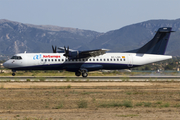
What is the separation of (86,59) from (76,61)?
148 centimetres

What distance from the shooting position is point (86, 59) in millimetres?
42281

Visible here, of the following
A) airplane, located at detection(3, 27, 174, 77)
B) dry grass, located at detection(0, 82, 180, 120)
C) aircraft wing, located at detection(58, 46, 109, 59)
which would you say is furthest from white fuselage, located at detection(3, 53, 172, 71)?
dry grass, located at detection(0, 82, 180, 120)

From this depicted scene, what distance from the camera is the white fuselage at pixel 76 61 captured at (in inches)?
1630

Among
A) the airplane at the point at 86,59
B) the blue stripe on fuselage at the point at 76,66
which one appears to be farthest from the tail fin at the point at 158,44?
the blue stripe on fuselage at the point at 76,66

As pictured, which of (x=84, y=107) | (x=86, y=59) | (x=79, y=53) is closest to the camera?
(x=84, y=107)

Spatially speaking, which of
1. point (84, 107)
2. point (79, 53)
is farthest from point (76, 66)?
point (84, 107)

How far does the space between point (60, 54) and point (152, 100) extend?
75.6ft

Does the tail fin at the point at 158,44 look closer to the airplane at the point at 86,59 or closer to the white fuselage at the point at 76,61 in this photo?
the airplane at the point at 86,59

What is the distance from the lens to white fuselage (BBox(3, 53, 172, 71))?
4141 cm

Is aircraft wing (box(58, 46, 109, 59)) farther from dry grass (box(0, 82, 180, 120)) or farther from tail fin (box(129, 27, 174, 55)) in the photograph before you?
dry grass (box(0, 82, 180, 120))

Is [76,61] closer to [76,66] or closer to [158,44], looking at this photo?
[76,66]

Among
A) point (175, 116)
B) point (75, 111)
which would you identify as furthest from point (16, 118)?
point (175, 116)

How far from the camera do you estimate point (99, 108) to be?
716 inches

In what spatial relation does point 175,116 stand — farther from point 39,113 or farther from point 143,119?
point 39,113
